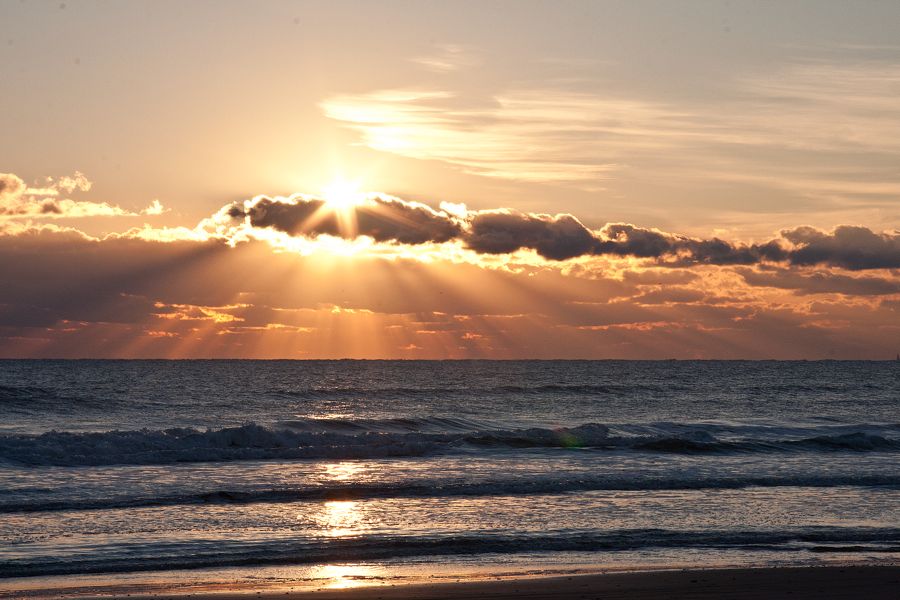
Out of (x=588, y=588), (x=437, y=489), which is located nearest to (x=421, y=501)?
(x=437, y=489)

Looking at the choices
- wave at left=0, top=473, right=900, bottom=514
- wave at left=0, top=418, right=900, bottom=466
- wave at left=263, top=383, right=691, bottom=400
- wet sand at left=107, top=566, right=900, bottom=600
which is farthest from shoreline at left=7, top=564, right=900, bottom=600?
wave at left=263, top=383, right=691, bottom=400

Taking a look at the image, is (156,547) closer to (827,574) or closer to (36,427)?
(827,574)

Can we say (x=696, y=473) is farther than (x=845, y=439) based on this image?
No

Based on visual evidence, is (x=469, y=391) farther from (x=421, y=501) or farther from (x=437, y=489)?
(x=421, y=501)

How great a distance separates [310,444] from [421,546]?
79.5 ft

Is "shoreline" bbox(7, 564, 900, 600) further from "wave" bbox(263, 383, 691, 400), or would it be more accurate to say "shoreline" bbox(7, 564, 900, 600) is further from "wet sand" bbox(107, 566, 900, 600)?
"wave" bbox(263, 383, 691, 400)

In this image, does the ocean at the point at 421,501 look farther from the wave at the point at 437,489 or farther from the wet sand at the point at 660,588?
the wet sand at the point at 660,588

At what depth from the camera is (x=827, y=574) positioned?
1580 cm

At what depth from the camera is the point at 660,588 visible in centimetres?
1482

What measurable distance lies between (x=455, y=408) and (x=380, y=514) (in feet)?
142

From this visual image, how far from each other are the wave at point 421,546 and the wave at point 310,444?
49.5 ft

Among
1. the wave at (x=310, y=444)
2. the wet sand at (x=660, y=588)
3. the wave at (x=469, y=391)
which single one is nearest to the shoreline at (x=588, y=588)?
the wet sand at (x=660, y=588)

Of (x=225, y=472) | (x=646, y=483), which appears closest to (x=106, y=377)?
(x=225, y=472)

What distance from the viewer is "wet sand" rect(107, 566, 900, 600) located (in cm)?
1426
